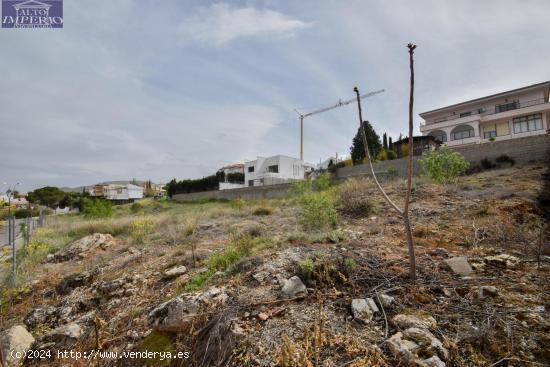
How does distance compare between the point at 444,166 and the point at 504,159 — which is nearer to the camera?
the point at 444,166

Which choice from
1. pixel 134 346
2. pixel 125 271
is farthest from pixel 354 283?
pixel 125 271

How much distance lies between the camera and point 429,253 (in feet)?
12.5

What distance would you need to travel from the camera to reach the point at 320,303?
264cm

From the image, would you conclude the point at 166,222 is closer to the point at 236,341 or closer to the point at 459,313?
the point at 236,341

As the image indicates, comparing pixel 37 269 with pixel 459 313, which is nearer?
pixel 459 313

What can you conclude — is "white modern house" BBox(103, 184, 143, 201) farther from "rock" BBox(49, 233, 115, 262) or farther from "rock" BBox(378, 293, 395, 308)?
"rock" BBox(378, 293, 395, 308)

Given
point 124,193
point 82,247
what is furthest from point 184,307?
point 124,193

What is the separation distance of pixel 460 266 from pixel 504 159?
48.1 ft

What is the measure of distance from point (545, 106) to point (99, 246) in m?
30.4

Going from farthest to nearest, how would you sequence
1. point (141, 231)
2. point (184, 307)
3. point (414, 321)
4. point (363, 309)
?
point (141, 231) → point (184, 307) → point (363, 309) → point (414, 321)

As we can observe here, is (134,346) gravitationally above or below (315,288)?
below

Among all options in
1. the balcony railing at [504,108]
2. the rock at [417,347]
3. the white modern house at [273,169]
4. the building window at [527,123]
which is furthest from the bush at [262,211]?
the building window at [527,123]

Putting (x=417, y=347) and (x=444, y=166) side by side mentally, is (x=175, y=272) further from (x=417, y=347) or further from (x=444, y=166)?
(x=444, y=166)

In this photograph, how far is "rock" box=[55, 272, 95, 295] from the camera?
192 inches
